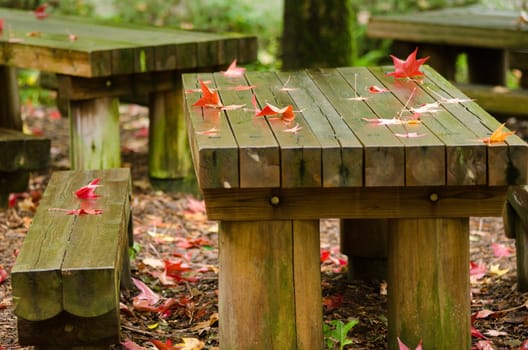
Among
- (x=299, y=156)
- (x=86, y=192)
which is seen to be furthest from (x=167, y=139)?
(x=299, y=156)

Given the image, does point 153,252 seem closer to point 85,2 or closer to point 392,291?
point 392,291

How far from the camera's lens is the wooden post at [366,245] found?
399 centimetres

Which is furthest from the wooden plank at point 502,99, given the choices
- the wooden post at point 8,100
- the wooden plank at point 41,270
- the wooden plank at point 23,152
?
the wooden plank at point 41,270

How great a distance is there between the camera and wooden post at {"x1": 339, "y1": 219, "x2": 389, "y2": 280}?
13.1 feet

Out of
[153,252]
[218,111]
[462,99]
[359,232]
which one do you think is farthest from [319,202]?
[153,252]

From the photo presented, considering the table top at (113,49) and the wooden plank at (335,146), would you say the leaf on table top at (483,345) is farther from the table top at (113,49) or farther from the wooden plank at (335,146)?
the table top at (113,49)

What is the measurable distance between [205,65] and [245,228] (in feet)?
8.38

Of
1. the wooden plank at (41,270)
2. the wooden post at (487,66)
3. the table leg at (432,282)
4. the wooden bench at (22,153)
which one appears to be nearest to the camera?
the wooden plank at (41,270)

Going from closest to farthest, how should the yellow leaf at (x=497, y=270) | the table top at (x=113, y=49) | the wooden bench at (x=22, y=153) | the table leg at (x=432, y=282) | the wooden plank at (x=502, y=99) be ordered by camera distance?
the table leg at (x=432, y=282) → the yellow leaf at (x=497, y=270) → the table top at (x=113, y=49) → the wooden bench at (x=22, y=153) → the wooden plank at (x=502, y=99)

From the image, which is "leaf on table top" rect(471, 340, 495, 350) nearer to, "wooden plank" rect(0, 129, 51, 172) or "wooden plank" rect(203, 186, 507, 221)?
"wooden plank" rect(203, 186, 507, 221)

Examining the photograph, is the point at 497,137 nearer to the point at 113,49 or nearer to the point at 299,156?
the point at 299,156

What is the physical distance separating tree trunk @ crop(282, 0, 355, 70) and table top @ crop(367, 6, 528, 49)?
219 millimetres

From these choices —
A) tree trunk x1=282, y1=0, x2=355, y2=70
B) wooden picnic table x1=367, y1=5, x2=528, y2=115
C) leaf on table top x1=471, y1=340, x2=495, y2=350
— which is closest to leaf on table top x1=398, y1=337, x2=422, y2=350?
leaf on table top x1=471, y1=340, x2=495, y2=350

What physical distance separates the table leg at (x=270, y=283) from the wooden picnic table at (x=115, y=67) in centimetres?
217
